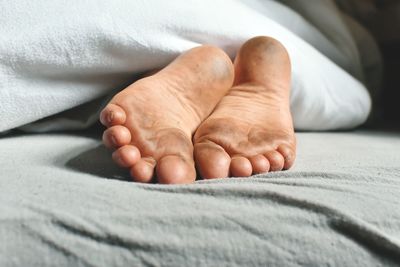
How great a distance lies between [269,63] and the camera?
0.75 metres

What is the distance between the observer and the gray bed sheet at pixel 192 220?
1.26ft

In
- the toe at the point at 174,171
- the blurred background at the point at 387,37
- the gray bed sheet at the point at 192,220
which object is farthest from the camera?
the blurred background at the point at 387,37

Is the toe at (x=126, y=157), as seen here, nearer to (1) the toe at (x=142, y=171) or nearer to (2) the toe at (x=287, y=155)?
(1) the toe at (x=142, y=171)

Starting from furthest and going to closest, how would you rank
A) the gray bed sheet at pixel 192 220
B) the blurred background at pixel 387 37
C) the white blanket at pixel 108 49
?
the blurred background at pixel 387 37 → the white blanket at pixel 108 49 → the gray bed sheet at pixel 192 220

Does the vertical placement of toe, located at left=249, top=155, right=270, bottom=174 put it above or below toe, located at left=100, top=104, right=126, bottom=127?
below

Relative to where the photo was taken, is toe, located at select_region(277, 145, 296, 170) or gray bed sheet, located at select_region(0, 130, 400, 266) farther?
toe, located at select_region(277, 145, 296, 170)

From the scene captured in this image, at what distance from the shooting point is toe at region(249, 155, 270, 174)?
0.56m

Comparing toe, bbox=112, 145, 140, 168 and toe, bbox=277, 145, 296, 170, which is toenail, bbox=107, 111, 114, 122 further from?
toe, bbox=277, 145, 296, 170

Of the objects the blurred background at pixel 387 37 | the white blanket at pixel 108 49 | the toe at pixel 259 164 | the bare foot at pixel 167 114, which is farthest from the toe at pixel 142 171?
the blurred background at pixel 387 37

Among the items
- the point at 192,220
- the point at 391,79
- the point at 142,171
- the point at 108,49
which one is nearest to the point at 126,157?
the point at 142,171

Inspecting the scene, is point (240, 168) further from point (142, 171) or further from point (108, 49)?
point (108, 49)

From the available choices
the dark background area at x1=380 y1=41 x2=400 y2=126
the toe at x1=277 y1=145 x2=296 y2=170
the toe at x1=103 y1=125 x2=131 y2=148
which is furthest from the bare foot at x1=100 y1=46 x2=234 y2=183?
the dark background area at x1=380 y1=41 x2=400 y2=126

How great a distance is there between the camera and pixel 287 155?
0.59 meters

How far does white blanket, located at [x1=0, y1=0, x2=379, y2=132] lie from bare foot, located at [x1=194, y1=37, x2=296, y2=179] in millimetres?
72
